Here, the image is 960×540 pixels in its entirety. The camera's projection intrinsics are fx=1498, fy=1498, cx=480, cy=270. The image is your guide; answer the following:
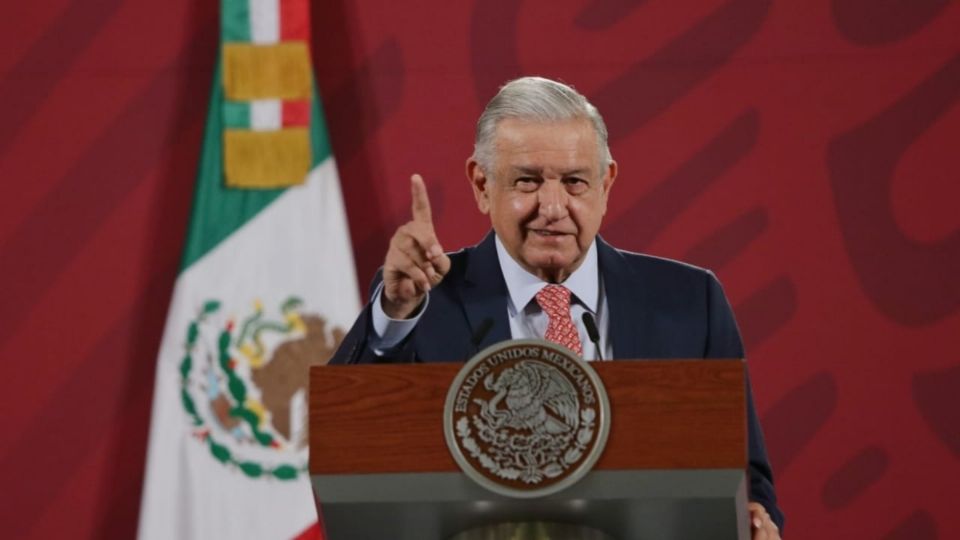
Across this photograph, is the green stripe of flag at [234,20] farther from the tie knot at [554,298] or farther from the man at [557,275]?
the tie knot at [554,298]

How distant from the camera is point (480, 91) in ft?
14.9

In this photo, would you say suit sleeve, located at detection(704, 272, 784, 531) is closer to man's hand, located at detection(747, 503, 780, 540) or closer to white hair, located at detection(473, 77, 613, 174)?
man's hand, located at detection(747, 503, 780, 540)

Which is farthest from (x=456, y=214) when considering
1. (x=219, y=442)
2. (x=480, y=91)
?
(x=219, y=442)

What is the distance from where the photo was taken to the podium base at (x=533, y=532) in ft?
5.79

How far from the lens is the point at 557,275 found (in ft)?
7.95

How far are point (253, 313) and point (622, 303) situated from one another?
2243 millimetres

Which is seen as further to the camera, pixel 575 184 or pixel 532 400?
pixel 575 184

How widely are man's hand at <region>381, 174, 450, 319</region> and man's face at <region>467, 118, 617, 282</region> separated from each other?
14.5 inches

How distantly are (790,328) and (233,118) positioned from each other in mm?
1754

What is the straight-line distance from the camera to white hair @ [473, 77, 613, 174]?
7.74 ft

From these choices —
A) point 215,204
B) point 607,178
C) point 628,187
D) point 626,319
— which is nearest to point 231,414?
point 215,204

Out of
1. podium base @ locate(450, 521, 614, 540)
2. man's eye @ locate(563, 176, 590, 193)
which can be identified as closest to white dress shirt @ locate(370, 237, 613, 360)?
man's eye @ locate(563, 176, 590, 193)

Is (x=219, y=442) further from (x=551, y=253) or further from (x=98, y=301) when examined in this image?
(x=551, y=253)

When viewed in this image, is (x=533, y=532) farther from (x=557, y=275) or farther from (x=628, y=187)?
(x=628, y=187)
